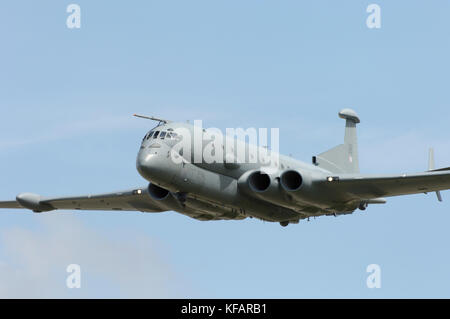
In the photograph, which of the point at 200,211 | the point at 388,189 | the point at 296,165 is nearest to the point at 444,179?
the point at 388,189

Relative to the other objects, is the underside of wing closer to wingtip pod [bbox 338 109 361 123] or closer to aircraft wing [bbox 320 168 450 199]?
aircraft wing [bbox 320 168 450 199]

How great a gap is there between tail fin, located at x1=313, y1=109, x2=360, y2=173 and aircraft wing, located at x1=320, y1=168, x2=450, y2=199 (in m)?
6.88

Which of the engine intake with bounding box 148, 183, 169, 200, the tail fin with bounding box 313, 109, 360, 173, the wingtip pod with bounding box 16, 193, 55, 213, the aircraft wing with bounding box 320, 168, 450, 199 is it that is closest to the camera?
the aircraft wing with bounding box 320, 168, 450, 199

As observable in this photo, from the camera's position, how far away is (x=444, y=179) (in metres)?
38.7

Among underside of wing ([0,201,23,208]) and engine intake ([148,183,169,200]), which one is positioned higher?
underside of wing ([0,201,23,208])

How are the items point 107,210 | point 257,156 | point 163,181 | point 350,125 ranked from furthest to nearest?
point 350,125 → point 107,210 → point 257,156 → point 163,181

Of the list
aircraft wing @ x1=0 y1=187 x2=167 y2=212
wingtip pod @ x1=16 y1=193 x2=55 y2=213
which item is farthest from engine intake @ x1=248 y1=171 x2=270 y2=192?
wingtip pod @ x1=16 y1=193 x2=55 y2=213

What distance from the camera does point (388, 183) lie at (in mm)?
39500

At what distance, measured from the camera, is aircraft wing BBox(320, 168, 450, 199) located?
38.8 meters

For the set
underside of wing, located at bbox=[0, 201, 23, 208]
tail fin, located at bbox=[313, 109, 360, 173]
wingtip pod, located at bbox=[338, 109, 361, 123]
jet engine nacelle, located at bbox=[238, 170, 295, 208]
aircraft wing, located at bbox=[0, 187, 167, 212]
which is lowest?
jet engine nacelle, located at bbox=[238, 170, 295, 208]

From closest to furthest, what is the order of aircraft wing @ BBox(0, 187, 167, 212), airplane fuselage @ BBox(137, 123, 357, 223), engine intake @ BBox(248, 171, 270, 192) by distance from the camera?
airplane fuselage @ BBox(137, 123, 357, 223) < engine intake @ BBox(248, 171, 270, 192) < aircraft wing @ BBox(0, 187, 167, 212)

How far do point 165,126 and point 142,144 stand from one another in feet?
3.94

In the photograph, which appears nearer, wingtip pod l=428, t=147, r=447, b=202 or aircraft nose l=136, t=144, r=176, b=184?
aircraft nose l=136, t=144, r=176, b=184
